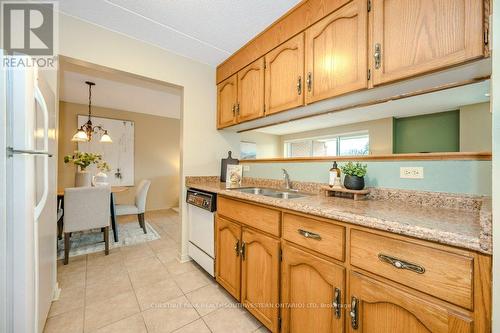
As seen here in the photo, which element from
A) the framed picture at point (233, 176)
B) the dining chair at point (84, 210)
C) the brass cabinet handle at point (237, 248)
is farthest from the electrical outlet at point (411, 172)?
the dining chair at point (84, 210)

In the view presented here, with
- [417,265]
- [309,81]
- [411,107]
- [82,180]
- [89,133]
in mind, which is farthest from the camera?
[89,133]

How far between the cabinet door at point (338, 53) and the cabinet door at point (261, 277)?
108cm

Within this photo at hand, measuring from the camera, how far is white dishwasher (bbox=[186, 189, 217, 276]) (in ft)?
6.08

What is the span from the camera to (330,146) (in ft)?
5.50

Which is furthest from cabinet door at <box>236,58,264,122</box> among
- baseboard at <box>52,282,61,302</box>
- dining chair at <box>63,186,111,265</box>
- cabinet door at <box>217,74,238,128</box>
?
baseboard at <box>52,282,61,302</box>

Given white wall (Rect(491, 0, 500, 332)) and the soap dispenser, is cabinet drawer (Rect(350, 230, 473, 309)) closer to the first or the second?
white wall (Rect(491, 0, 500, 332))

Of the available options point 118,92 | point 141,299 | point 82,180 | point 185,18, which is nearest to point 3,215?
point 141,299

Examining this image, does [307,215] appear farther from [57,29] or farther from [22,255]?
[57,29]

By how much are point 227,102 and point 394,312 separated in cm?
224

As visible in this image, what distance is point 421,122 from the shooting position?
122 cm

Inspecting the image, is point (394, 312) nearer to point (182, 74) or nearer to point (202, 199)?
point (202, 199)

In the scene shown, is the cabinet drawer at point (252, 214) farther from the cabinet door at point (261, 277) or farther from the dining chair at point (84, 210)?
the dining chair at point (84, 210)

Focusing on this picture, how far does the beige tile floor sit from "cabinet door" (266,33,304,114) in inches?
66.4

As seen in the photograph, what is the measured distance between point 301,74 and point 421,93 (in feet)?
2.53
